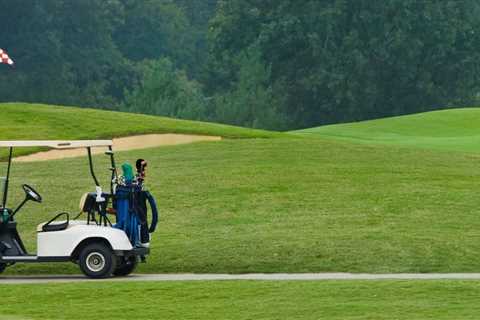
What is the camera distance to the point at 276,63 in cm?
8081

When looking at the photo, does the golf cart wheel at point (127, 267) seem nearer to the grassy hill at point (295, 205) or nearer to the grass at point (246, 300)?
the grassy hill at point (295, 205)

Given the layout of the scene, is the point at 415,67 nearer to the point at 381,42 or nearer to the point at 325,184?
the point at 381,42

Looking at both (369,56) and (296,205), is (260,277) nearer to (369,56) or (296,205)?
(296,205)

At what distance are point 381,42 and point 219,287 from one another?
6072 cm

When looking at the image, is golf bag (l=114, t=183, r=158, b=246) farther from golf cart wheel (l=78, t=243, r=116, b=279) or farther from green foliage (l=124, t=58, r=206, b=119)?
green foliage (l=124, t=58, r=206, b=119)

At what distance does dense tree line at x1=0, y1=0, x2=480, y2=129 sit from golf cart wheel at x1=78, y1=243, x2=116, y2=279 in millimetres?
55731

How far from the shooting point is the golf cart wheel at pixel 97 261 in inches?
774

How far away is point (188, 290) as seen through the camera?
58.7 feet

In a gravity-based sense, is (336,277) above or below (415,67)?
below

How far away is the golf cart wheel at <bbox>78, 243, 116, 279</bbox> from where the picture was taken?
1967 centimetres

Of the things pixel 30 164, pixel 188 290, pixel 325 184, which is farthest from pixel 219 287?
pixel 30 164

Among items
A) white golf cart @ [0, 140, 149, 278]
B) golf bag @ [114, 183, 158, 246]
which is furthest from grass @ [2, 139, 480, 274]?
white golf cart @ [0, 140, 149, 278]

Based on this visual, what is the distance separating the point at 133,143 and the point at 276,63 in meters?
47.0

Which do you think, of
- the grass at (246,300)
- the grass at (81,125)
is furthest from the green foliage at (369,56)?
the grass at (246,300)
